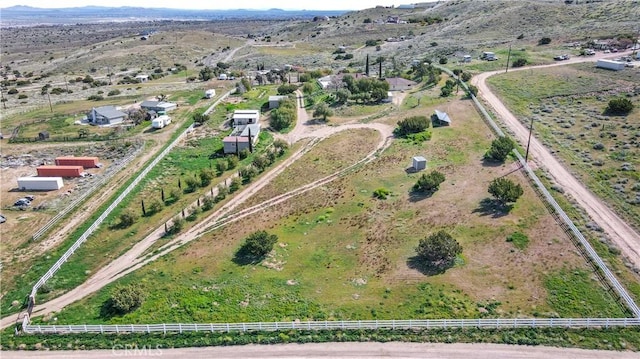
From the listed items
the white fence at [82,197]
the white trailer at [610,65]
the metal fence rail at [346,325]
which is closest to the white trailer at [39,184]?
the white fence at [82,197]

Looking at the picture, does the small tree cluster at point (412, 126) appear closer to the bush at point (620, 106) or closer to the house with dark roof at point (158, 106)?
the bush at point (620, 106)

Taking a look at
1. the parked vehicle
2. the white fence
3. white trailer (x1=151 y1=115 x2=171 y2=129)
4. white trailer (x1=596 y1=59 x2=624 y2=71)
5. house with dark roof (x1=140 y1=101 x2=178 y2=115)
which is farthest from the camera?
house with dark roof (x1=140 y1=101 x2=178 y2=115)

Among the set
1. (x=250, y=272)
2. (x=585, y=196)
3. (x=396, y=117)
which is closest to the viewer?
(x=250, y=272)

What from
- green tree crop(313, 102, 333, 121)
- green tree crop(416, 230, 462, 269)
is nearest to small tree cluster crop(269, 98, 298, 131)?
green tree crop(313, 102, 333, 121)

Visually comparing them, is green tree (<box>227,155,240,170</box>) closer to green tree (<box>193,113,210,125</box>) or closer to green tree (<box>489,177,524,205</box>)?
green tree (<box>193,113,210,125</box>)

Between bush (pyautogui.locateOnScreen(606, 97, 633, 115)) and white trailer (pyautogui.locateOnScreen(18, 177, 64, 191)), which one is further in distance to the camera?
bush (pyautogui.locateOnScreen(606, 97, 633, 115))

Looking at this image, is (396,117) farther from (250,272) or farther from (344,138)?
(250,272)

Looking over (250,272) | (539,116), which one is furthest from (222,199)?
(539,116)
